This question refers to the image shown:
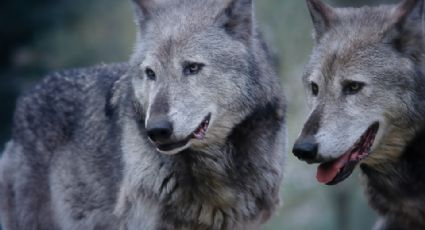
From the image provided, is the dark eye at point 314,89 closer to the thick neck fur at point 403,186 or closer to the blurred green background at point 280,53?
the thick neck fur at point 403,186

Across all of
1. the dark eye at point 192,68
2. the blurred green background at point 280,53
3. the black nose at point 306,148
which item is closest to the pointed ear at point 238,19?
the dark eye at point 192,68

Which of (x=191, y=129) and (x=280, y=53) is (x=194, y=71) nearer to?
(x=191, y=129)

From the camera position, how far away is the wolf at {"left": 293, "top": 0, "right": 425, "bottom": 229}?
5.91 m

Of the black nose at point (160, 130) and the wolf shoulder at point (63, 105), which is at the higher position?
the wolf shoulder at point (63, 105)

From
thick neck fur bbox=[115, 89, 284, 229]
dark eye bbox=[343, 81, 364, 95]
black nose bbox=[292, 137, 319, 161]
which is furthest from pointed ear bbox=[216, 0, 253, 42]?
Answer: black nose bbox=[292, 137, 319, 161]

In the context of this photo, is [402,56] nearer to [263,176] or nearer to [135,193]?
[263,176]

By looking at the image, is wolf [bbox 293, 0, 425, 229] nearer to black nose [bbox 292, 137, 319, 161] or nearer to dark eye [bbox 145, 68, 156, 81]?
black nose [bbox 292, 137, 319, 161]

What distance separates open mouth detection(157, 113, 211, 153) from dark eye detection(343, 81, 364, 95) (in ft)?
3.14

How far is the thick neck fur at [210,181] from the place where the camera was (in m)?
6.52

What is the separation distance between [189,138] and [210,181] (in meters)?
0.52

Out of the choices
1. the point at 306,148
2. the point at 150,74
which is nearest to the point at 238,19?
the point at 150,74

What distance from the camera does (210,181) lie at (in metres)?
6.54

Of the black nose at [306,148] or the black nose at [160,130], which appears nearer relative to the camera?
the black nose at [306,148]

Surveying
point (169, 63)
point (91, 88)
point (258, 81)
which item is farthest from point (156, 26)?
point (91, 88)
